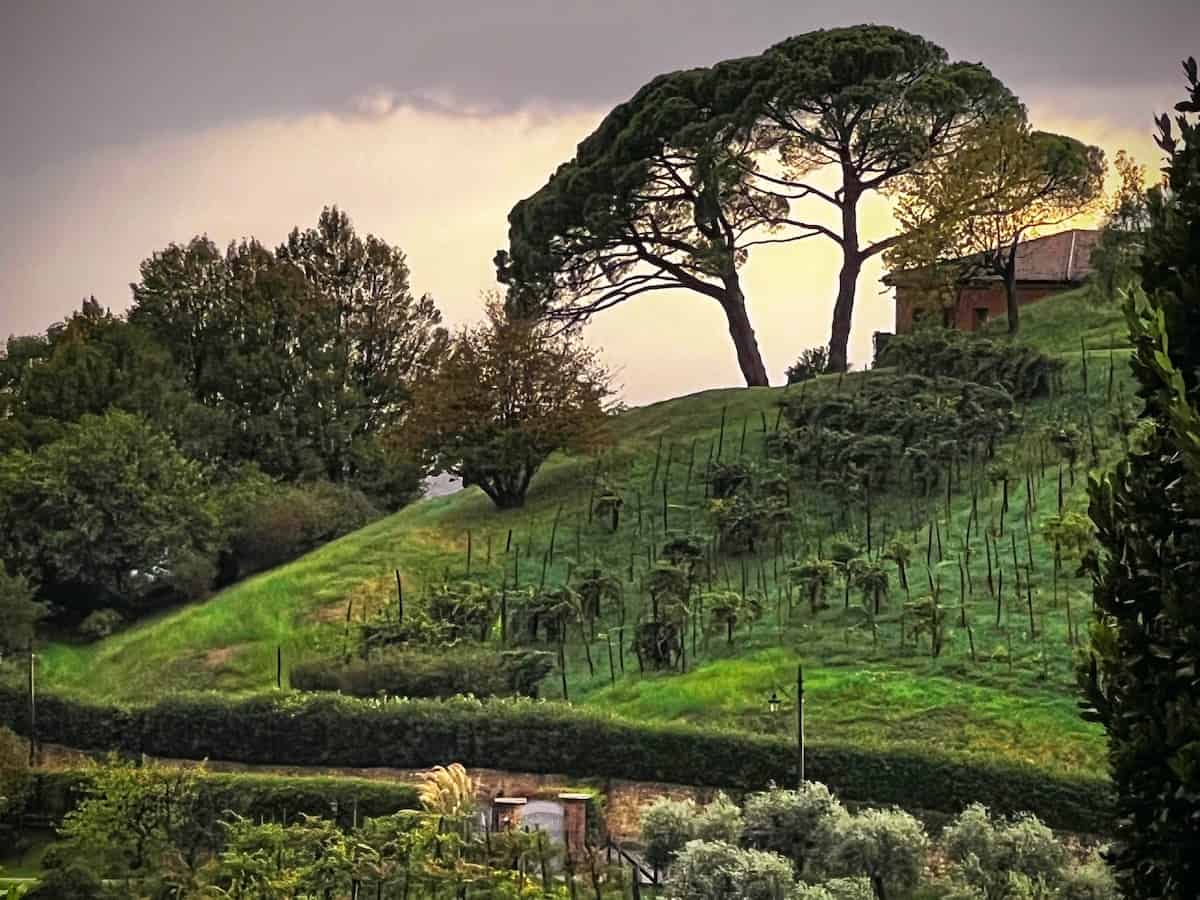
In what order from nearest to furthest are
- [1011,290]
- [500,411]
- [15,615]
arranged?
[15,615] → [500,411] → [1011,290]

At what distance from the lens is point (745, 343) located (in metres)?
40.9

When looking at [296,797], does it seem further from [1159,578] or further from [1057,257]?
[1057,257]

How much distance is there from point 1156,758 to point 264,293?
127 feet

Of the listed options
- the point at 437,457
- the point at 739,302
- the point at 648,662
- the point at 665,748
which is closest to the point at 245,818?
the point at 665,748

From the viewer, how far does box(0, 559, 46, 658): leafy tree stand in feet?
97.6

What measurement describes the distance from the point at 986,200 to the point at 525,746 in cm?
2092

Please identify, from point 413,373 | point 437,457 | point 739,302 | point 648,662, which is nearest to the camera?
point 648,662

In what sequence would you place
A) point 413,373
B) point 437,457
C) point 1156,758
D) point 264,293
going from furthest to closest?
point 413,373 → point 264,293 → point 437,457 → point 1156,758

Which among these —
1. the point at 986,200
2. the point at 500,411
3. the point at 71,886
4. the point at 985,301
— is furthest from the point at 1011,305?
the point at 71,886

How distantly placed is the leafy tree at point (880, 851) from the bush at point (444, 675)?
759 cm

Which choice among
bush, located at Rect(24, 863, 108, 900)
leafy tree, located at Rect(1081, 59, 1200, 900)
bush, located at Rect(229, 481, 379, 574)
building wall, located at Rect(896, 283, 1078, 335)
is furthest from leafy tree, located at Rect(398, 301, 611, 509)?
leafy tree, located at Rect(1081, 59, 1200, 900)

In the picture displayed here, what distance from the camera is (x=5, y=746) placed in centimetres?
2256

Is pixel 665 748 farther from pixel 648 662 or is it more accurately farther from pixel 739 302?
pixel 739 302

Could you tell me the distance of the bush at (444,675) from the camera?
23.9 metres
